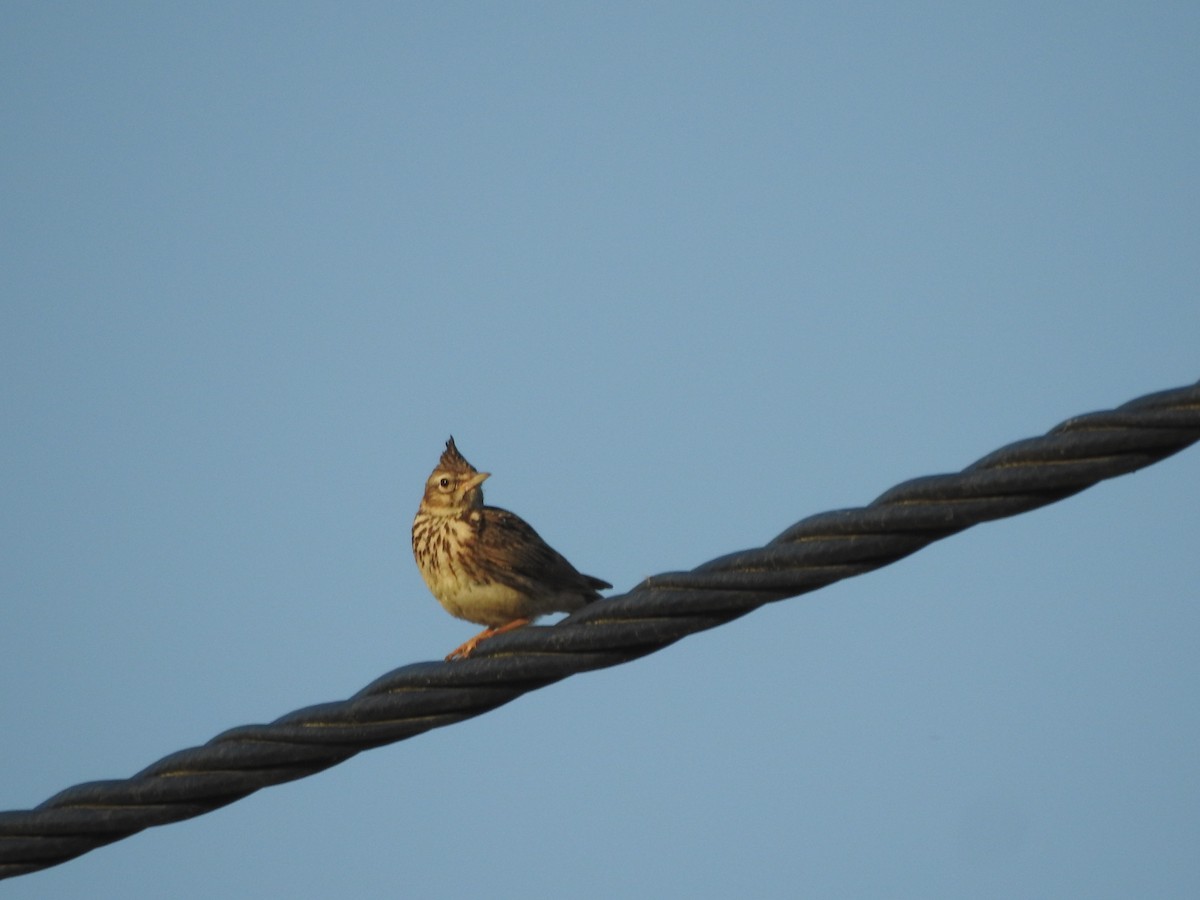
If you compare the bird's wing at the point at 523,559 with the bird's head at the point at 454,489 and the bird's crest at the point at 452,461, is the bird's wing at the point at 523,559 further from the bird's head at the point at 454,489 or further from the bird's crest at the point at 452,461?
the bird's crest at the point at 452,461

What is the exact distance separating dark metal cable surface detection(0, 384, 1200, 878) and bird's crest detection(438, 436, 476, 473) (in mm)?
5822

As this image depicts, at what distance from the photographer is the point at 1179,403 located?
15.2ft

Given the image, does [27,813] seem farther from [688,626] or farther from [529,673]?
[688,626]

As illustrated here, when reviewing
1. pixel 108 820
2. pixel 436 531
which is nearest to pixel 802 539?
pixel 108 820

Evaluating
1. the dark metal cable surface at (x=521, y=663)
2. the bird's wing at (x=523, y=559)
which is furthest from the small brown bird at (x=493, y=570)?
the dark metal cable surface at (x=521, y=663)

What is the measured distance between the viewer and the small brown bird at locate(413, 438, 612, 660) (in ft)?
33.2

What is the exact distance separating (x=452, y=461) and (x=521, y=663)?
6144mm

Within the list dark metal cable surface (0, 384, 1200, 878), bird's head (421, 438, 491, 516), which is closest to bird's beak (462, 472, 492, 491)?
bird's head (421, 438, 491, 516)

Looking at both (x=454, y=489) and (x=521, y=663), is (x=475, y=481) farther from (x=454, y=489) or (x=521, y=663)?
(x=521, y=663)

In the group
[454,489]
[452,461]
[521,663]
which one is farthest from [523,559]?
[521,663]

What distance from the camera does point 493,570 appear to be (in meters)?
10.1

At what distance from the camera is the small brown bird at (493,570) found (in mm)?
10117

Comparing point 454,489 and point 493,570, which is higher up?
point 454,489

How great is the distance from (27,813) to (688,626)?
7.18 ft
